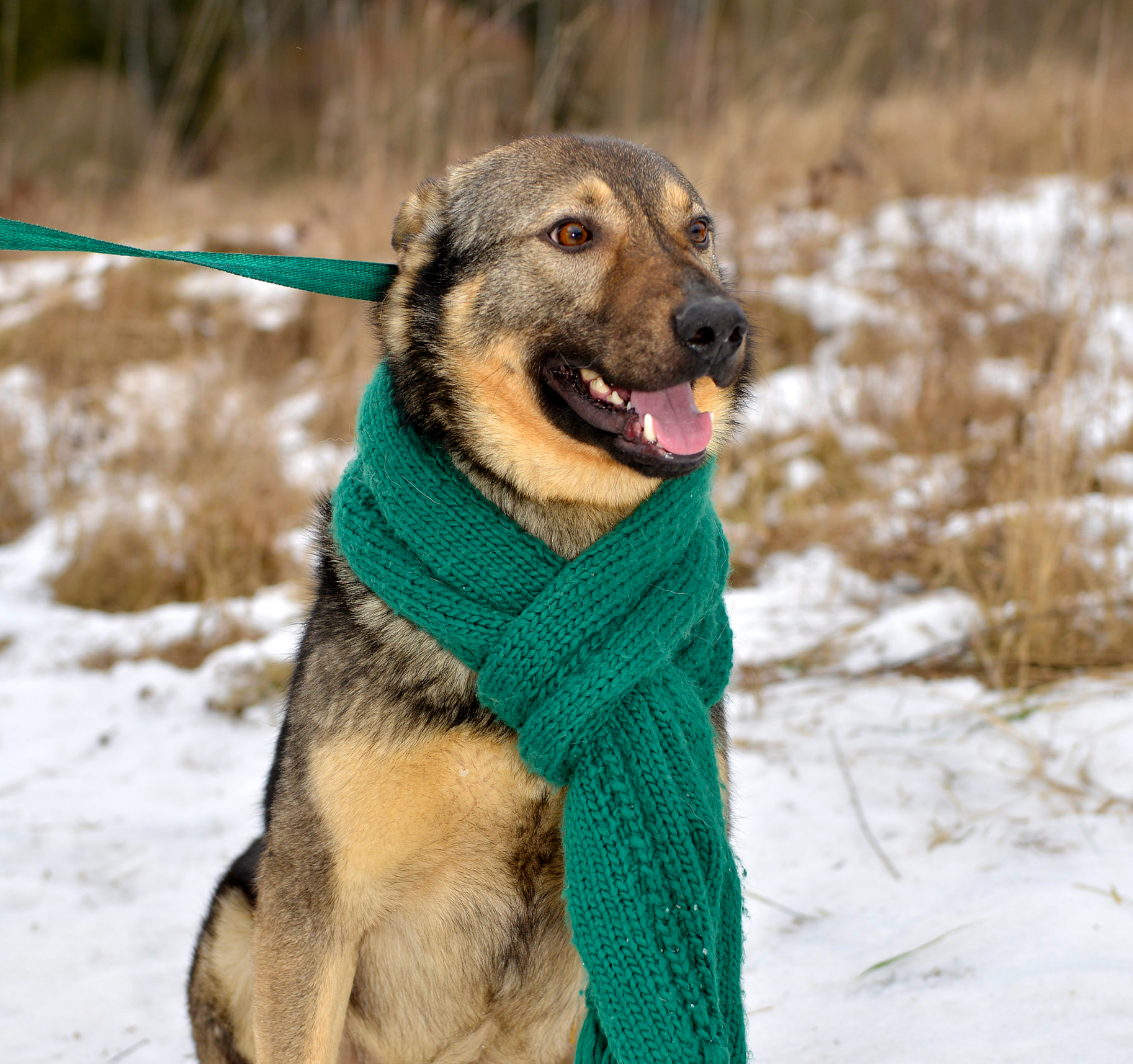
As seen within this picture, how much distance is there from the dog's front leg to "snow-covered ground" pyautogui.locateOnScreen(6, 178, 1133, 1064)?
0.93 meters

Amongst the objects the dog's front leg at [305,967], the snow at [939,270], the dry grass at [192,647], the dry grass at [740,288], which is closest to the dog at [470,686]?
the dog's front leg at [305,967]

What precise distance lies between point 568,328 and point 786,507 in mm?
3755

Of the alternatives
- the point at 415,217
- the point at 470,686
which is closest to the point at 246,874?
the point at 470,686

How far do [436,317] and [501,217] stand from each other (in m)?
0.28

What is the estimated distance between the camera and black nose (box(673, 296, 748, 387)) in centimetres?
193

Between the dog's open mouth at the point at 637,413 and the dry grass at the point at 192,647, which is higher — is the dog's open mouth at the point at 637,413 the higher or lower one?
the higher one

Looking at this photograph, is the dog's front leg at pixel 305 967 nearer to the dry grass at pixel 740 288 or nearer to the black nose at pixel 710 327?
the black nose at pixel 710 327

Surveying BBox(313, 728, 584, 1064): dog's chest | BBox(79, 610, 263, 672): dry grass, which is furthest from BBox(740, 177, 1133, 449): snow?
BBox(313, 728, 584, 1064): dog's chest

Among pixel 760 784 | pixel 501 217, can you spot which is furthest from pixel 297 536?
pixel 501 217

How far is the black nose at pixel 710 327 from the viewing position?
193 cm

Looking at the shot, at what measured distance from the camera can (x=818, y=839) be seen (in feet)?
10.5

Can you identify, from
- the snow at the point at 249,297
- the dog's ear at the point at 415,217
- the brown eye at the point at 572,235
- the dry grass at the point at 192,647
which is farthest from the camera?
the snow at the point at 249,297

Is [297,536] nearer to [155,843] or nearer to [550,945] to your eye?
[155,843]

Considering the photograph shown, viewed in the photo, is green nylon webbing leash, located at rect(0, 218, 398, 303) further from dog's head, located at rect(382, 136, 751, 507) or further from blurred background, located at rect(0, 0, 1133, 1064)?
blurred background, located at rect(0, 0, 1133, 1064)
